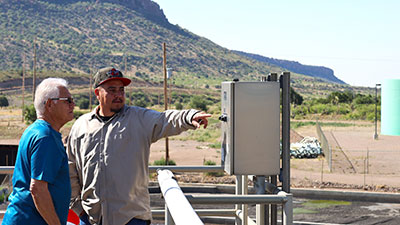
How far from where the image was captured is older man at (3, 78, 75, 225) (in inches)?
127

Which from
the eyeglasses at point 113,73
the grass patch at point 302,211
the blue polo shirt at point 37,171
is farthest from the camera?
the grass patch at point 302,211

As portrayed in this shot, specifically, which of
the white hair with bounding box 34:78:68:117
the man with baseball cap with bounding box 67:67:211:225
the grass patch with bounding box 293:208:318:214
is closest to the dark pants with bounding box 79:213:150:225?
the man with baseball cap with bounding box 67:67:211:225

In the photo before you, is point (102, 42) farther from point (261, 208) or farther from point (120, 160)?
point (120, 160)

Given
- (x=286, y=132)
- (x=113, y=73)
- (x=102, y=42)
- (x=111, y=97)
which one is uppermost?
(x=102, y=42)

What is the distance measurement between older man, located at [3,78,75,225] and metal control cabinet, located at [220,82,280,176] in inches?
64.7

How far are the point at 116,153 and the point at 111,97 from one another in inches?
15.0

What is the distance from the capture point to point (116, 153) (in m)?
3.97

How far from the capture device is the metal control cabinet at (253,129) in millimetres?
4707

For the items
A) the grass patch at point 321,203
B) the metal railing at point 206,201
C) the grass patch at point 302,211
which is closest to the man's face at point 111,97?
the metal railing at point 206,201

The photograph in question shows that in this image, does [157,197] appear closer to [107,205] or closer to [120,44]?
[107,205]

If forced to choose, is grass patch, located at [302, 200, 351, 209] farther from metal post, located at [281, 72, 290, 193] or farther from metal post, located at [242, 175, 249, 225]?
metal post, located at [281, 72, 290, 193]

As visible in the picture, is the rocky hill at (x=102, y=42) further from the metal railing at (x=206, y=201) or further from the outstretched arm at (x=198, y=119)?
the outstretched arm at (x=198, y=119)

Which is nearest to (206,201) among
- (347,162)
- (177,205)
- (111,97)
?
(111,97)

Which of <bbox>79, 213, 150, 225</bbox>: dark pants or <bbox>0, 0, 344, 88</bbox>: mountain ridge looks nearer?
<bbox>79, 213, 150, 225</bbox>: dark pants
